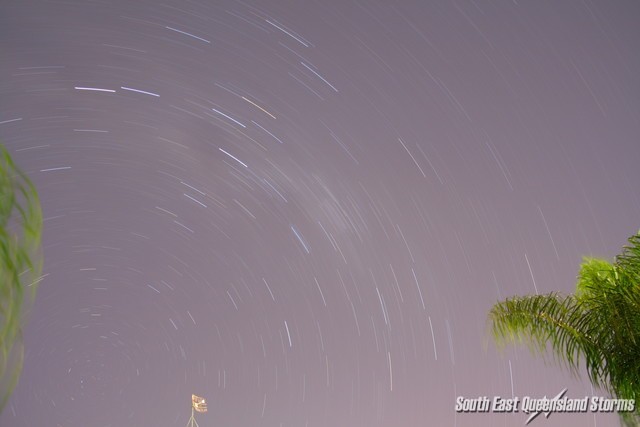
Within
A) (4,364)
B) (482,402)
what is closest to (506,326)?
(482,402)

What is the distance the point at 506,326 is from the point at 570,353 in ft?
2.63

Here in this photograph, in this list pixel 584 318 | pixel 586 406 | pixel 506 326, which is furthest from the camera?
pixel 586 406

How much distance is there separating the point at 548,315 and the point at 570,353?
49cm

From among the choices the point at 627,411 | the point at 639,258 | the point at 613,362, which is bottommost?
the point at 627,411

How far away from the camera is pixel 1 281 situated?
75.9 inches

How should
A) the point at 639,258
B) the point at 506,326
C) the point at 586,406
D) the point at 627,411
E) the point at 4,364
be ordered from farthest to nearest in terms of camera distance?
the point at 586,406
the point at 506,326
the point at 639,258
the point at 627,411
the point at 4,364

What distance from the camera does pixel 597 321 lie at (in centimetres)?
590

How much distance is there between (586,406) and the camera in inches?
316

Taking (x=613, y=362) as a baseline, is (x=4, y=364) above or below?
below

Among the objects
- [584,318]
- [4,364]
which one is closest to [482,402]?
[584,318]

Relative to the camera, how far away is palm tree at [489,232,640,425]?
5.47m

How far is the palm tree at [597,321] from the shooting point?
5473mm

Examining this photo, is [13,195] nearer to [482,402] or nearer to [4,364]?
[4,364]

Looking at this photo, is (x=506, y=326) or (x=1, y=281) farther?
(x=506, y=326)
